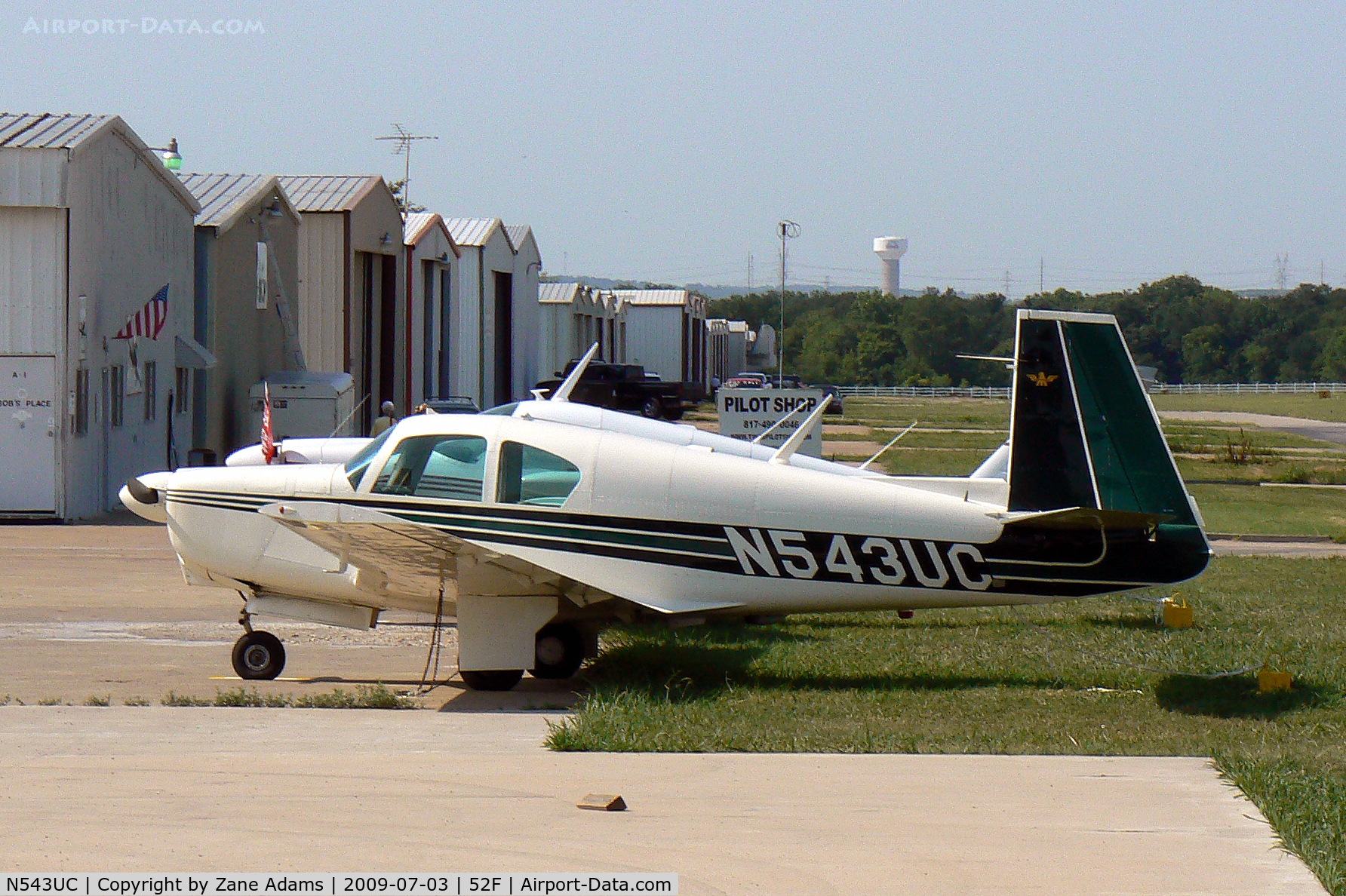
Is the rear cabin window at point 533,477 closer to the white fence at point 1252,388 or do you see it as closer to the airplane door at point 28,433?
the airplane door at point 28,433

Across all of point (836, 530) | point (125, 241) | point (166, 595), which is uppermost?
point (125, 241)

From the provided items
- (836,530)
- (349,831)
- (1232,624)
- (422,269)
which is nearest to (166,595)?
(836,530)

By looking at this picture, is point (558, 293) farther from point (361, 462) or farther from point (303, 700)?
point (303, 700)

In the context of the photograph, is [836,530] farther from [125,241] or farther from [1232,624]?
[125,241]

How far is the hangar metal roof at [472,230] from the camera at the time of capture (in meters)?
48.1

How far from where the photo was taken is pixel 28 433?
2003cm

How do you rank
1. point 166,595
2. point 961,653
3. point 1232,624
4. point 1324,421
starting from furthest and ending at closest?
point 1324,421, point 166,595, point 1232,624, point 961,653

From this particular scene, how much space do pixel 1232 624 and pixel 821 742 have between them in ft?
18.5

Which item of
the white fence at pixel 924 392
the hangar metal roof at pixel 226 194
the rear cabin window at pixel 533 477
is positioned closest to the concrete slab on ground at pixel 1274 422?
Result: the white fence at pixel 924 392

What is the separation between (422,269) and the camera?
135 feet

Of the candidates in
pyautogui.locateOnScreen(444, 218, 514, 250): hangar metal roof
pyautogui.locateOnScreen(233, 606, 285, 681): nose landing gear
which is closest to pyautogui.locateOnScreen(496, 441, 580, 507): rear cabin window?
pyautogui.locateOnScreen(233, 606, 285, 681): nose landing gear

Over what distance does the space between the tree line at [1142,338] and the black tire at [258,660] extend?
103m

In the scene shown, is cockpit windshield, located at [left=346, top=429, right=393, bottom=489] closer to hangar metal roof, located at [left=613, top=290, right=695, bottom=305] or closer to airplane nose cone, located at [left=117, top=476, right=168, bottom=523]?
airplane nose cone, located at [left=117, top=476, right=168, bottom=523]

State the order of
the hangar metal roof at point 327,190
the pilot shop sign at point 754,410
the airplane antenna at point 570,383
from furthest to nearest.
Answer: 1. the hangar metal roof at point 327,190
2. the pilot shop sign at point 754,410
3. the airplane antenna at point 570,383
